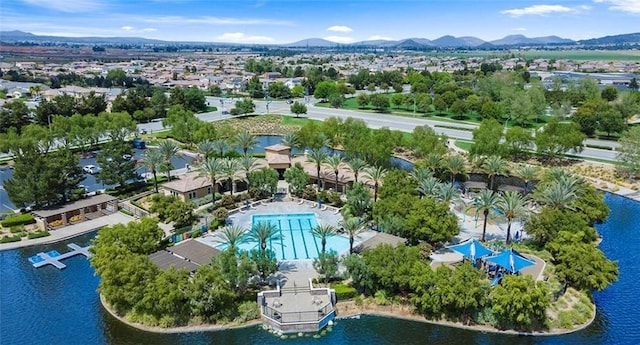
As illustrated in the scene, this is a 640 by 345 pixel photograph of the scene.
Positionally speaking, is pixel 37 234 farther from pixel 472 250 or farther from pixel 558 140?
pixel 558 140

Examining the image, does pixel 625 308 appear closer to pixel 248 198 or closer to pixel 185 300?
pixel 185 300

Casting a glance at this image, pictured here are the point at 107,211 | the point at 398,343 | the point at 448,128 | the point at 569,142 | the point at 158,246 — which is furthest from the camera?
the point at 448,128

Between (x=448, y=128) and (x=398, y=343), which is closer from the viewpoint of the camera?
(x=398, y=343)

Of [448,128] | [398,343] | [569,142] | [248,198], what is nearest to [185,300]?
[398,343]

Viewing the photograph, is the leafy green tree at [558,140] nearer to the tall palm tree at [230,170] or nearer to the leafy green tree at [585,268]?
the leafy green tree at [585,268]

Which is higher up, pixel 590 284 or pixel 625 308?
pixel 590 284

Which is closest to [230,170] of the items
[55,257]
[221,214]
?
[221,214]

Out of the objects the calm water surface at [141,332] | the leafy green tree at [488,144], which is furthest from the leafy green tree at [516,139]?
the calm water surface at [141,332]
